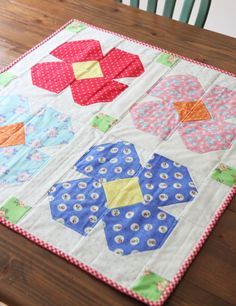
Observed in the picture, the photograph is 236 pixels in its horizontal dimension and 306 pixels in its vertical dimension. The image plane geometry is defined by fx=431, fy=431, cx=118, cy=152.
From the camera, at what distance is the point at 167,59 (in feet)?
4.63

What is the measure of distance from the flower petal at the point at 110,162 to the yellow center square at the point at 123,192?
18 millimetres

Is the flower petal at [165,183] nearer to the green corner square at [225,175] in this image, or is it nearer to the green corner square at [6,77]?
the green corner square at [225,175]

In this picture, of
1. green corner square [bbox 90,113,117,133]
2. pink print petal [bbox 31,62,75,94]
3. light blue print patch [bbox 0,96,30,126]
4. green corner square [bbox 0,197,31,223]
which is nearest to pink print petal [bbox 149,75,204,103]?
green corner square [bbox 90,113,117,133]

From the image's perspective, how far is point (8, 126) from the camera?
1196 mm

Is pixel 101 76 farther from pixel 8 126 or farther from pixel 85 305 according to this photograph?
pixel 85 305

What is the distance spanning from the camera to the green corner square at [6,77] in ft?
4.40

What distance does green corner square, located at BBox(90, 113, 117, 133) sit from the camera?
1.19 m

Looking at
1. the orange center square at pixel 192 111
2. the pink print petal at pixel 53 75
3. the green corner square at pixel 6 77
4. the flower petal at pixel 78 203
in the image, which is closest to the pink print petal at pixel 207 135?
the orange center square at pixel 192 111

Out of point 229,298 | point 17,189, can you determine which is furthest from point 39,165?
point 229,298

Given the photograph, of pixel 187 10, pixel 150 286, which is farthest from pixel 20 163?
pixel 187 10

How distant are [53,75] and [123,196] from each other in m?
0.53

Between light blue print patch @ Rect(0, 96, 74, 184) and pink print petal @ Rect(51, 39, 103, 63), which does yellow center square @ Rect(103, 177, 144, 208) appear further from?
pink print petal @ Rect(51, 39, 103, 63)

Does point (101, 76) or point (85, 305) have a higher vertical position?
point (101, 76)

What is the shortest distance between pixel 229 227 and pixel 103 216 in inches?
11.2
